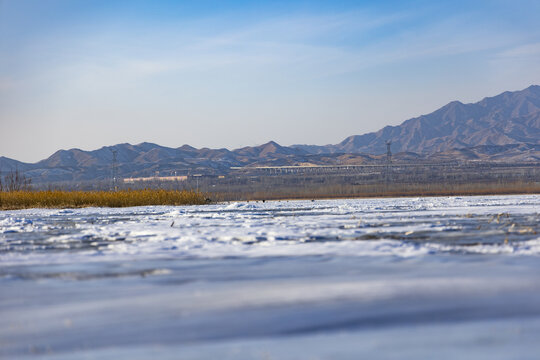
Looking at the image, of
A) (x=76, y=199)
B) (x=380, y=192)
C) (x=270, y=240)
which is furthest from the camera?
(x=380, y=192)

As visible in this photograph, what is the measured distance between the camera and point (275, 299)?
709 centimetres

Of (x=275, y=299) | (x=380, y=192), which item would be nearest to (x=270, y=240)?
(x=275, y=299)

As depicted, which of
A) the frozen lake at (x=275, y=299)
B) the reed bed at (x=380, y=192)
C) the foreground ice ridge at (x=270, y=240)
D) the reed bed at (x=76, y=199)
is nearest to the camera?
the frozen lake at (x=275, y=299)

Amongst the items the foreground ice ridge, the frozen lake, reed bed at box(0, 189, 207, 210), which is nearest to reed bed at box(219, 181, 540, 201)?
reed bed at box(0, 189, 207, 210)

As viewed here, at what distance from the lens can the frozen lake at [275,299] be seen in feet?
17.2

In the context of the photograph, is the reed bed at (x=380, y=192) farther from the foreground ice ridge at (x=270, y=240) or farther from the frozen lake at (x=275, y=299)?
the frozen lake at (x=275, y=299)

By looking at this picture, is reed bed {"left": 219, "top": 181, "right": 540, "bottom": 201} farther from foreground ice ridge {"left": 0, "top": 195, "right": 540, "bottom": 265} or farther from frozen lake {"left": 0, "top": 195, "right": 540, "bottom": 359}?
frozen lake {"left": 0, "top": 195, "right": 540, "bottom": 359}

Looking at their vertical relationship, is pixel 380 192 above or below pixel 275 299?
below

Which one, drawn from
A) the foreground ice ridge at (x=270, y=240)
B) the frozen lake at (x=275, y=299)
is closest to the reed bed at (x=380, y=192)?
the foreground ice ridge at (x=270, y=240)

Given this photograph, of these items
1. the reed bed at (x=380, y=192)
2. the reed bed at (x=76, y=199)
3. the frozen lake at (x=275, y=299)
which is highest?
the frozen lake at (x=275, y=299)

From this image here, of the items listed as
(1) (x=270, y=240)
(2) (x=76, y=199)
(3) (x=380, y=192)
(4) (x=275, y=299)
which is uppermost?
(4) (x=275, y=299)

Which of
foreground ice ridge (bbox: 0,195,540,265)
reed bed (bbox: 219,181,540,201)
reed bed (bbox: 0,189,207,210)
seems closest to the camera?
foreground ice ridge (bbox: 0,195,540,265)

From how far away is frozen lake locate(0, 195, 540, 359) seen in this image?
17.2ft

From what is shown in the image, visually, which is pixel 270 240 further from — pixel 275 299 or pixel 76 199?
pixel 76 199
